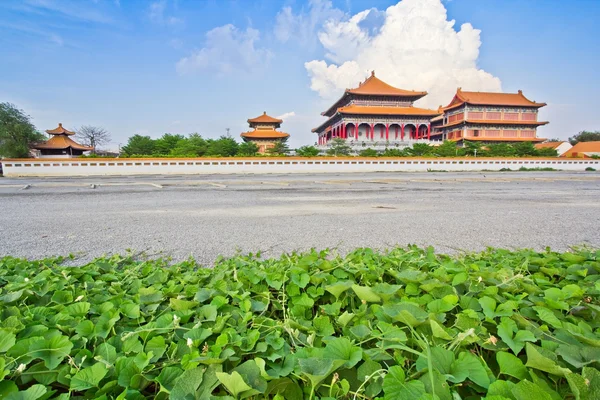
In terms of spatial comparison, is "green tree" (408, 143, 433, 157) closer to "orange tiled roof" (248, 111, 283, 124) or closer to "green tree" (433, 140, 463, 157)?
"green tree" (433, 140, 463, 157)

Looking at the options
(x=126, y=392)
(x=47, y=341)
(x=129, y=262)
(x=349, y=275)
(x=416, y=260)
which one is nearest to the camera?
(x=126, y=392)

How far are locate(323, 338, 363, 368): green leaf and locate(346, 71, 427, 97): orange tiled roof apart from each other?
1142 inches

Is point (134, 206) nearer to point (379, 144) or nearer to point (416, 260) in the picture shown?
point (416, 260)

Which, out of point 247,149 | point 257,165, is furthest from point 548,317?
point 247,149

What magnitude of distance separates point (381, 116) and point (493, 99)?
11590 mm

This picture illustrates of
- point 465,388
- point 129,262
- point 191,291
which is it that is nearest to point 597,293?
point 465,388

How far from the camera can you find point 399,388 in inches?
22.3

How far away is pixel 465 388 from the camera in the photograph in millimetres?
659

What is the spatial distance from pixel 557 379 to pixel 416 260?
36.8 inches

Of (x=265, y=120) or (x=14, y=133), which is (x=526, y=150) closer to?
(x=265, y=120)

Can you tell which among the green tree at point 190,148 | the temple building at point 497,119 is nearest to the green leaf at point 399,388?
the green tree at point 190,148

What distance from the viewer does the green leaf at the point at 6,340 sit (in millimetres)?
683

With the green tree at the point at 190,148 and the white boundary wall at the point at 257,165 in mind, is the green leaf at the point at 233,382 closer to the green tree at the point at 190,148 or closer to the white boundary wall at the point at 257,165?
the white boundary wall at the point at 257,165

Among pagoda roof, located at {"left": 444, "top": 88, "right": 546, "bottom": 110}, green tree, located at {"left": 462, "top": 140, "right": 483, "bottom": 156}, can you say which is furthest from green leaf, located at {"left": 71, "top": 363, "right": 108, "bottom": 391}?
pagoda roof, located at {"left": 444, "top": 88, "right": 546, "bottom": 110}
